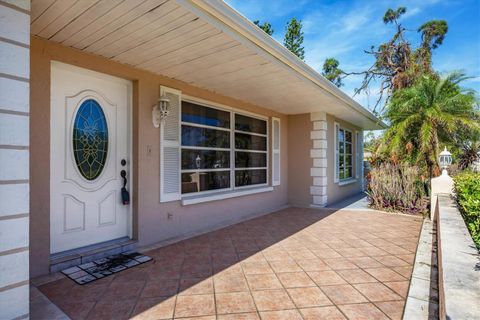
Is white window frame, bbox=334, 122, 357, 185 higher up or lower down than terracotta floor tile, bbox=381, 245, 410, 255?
higher up

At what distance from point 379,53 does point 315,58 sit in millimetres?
4010

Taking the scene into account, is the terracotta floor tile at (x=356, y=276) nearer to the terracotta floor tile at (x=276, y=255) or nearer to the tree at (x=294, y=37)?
the terracotta floor tile at (x=276, y=255)

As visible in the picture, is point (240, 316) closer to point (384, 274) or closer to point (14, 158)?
point (384, 274)

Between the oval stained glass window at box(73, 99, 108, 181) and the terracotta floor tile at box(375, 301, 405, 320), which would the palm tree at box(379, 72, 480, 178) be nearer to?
the terracotta floor tile at box(375, 301, 405, 320)

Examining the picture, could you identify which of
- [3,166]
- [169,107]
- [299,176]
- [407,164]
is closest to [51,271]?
[3,166]

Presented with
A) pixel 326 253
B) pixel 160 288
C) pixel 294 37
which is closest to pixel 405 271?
pixel 326 253

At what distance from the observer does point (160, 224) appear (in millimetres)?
4145

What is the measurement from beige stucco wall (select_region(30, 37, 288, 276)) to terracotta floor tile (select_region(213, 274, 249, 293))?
61.5 inches

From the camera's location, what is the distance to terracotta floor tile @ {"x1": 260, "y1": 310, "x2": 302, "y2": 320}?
220 cm

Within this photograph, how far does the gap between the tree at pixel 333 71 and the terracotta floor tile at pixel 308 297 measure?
58.1 feet

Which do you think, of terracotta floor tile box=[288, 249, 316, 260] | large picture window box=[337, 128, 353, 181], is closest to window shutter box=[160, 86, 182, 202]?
terracotta floor tile box=[288, 249, 316, 260]

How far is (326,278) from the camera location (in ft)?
9.59

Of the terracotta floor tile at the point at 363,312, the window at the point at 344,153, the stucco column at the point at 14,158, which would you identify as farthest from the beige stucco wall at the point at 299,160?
the stucco column at the point at 14,158

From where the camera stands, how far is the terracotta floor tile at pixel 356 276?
2.87m
